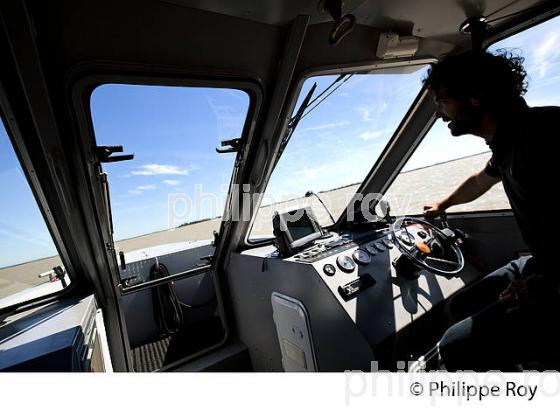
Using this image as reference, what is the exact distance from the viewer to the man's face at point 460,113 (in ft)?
4.24

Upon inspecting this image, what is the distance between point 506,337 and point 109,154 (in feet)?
6.59

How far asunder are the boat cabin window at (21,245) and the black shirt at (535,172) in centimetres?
209

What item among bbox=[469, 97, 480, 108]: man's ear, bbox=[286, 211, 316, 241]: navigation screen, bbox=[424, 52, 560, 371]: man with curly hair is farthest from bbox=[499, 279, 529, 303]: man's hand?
bbox=[286, 211, 316, 241]: navigation screen

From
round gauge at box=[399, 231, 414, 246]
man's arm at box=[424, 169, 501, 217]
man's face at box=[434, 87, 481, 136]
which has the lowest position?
round gauge at box=[399, 231, 414, 246]

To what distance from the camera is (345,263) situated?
1627mm

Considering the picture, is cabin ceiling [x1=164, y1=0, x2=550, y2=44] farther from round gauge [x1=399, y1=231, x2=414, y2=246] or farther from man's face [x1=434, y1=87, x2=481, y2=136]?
round gauge [x1=399, y1=231, x2=414, y2=246]

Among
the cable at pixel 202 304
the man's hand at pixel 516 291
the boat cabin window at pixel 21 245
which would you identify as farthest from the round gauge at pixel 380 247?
the cable at pixel 202 304

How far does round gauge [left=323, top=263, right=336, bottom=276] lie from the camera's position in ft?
5.03

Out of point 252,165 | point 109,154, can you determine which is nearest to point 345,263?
point 252,165

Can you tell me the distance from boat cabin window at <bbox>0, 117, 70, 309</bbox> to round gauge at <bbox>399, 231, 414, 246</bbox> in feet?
6.78
